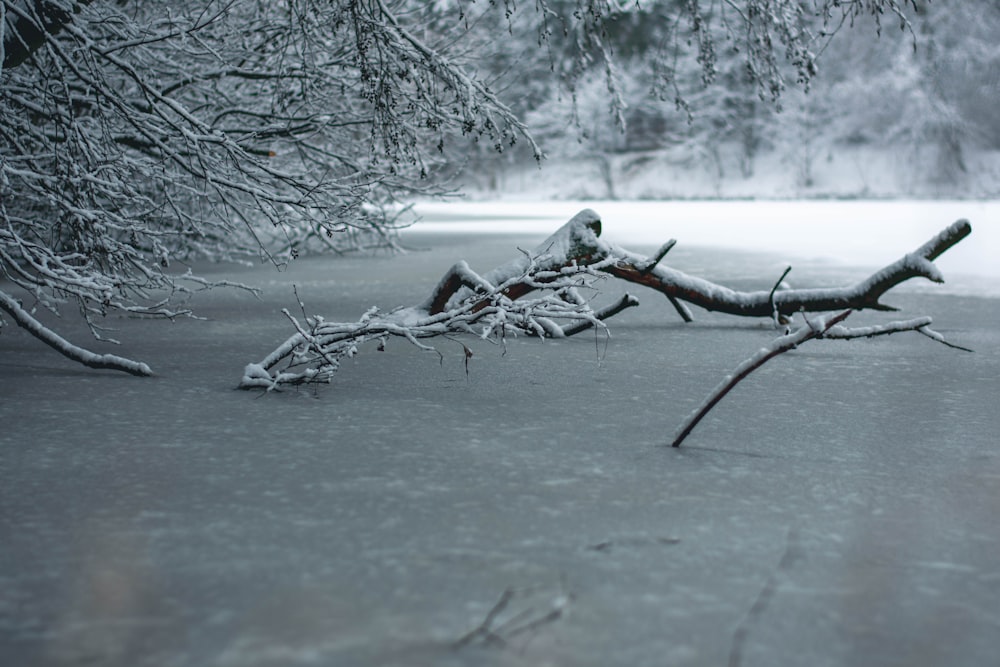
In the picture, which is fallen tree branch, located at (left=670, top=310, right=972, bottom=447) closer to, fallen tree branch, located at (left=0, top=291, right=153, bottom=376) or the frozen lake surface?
the frozen lake surface

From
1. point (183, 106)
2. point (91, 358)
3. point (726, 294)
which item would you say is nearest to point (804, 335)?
point (726, 294)

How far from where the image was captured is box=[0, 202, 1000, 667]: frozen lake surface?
277 centimetres

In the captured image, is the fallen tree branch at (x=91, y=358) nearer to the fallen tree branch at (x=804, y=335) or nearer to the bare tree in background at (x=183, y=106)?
the bare tree in background at (x=183, y=106)

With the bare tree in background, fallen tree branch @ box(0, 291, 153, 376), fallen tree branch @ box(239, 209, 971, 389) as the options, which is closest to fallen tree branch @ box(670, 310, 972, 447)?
fallen tree branch @ box(239, 209, 971, 389)

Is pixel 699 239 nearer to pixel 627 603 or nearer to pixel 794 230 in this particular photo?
pixel 794 230

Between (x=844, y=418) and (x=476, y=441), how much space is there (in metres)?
1.69

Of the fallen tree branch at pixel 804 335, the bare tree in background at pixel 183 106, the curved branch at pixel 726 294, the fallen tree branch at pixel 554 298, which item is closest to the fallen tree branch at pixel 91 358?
the bare tree in background at pixel 183 106

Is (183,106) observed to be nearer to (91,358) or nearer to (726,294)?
(91,358)

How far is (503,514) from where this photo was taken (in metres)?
3.80

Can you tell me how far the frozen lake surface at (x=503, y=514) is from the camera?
2770 mm

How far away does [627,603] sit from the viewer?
9.75 feet

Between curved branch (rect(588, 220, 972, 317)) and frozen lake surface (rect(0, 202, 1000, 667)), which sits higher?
curved branch (rect(588, 220, 972, 317))

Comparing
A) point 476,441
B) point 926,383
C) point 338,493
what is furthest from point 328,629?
point 926,383

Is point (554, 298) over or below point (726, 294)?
over
